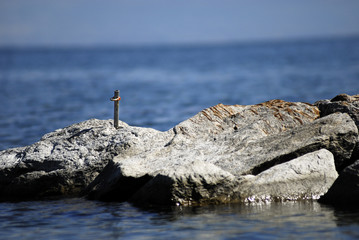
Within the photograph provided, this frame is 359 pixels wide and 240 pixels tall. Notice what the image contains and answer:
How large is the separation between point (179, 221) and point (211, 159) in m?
2.32

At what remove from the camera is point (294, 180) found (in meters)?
11.3

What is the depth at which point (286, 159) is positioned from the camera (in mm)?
11750

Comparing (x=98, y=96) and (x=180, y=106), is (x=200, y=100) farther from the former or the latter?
(x=98, y=96)

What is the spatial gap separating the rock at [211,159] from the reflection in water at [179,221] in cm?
37

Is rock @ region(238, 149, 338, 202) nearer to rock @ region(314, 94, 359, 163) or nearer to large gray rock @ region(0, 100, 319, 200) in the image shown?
rock @ region(314, 94, 359, 163)

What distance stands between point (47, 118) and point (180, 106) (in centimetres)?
925

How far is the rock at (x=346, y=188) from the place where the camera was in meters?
10.8

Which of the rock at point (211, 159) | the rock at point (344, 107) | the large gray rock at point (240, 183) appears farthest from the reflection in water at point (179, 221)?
the rock at point (344, 107)

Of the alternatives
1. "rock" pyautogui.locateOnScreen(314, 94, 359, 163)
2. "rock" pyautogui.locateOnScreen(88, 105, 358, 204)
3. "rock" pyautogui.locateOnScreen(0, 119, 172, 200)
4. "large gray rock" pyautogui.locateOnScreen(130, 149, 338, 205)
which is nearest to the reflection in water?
"large gray rock" pyautogui.locateOnScreen(130, 149, 338, 205)

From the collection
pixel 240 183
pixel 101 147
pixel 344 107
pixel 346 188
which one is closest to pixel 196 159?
pixel 240 183

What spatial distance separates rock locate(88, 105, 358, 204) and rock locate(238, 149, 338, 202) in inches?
8.9

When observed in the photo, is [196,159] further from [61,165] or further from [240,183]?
[61,165]

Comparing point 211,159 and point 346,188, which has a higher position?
point 211,159

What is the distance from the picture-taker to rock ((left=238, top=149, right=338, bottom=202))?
36.6 ft
